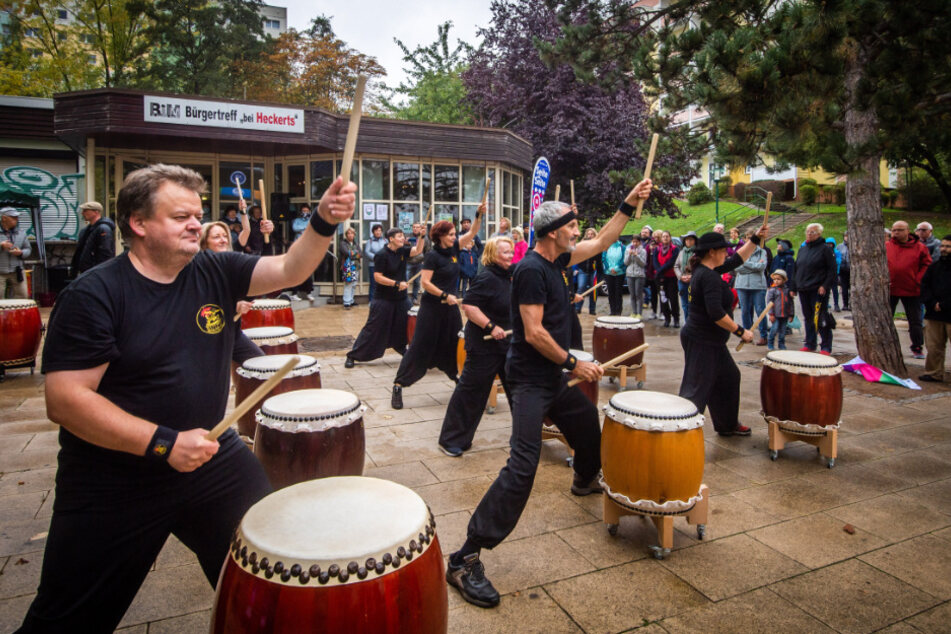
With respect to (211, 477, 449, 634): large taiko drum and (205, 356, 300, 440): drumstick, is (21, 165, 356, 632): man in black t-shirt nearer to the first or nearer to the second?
(205, 356, 300, 440): drumstick

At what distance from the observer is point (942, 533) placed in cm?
383

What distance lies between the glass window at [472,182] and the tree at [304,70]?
15360 millimetres

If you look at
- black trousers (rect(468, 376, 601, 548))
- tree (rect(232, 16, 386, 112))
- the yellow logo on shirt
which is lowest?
black trousers (rect(468, 376, 601, 548))

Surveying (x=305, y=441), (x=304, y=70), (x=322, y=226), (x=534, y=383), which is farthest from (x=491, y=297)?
(x=304, y=70)

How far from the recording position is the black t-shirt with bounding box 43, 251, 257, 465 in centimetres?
188

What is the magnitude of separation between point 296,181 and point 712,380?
45.0 feet

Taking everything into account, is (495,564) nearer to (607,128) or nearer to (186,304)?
(186,304)

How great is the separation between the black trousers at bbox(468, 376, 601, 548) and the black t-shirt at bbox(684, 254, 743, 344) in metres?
1.69

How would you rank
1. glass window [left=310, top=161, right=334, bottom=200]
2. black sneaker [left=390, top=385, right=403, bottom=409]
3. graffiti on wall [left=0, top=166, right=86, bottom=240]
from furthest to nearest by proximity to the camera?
1. graffiti on wall [left=0, top=166, right=86, bottom=240]
2. glass window [left=310, top=161, right=334, bottom=200]
3. black sneaker [left=390, top=385, right=403, bottom=409]

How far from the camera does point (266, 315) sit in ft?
23.2

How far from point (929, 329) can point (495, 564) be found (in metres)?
7.11

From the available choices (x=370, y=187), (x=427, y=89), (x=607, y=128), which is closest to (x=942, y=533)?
(x=370, y=187)

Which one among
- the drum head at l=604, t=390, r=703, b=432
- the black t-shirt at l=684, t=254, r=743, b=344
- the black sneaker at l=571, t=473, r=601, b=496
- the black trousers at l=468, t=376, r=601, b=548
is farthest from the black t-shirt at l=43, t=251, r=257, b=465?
the black t-shirt at l=684, t=254, r=743, b=344

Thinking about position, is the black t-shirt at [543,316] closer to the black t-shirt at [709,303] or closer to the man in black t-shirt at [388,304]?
the black t-shirt at [709,303]
